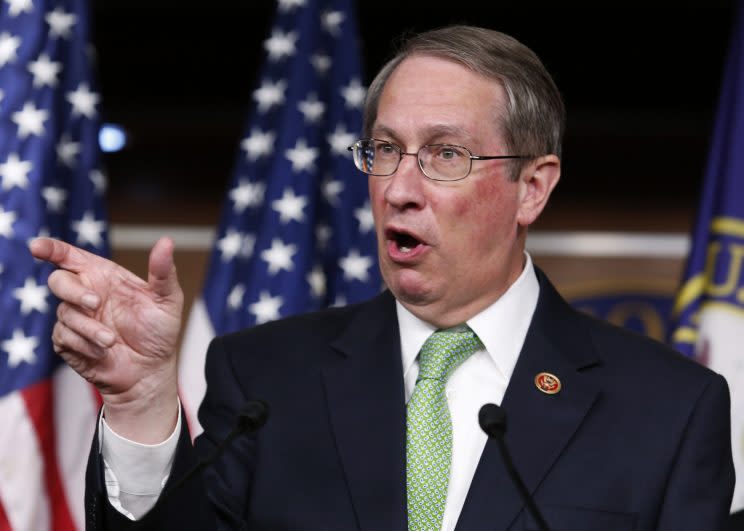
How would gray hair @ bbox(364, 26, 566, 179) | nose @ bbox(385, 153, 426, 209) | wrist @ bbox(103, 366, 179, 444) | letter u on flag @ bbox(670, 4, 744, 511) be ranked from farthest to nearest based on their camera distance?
1. letter u on flag @ bbox(670, 4, 744, 511)
2. gray hair @ bbox(364, 26, 566, 179)
3. nose @ bbox(385, 153, 426, 209)
4. wrist @ bbox(103, 366, 179, 444)

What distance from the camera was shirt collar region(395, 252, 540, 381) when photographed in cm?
173

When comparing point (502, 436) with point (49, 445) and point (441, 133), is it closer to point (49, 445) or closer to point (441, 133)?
point (441, 133)

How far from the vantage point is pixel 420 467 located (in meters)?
1.61

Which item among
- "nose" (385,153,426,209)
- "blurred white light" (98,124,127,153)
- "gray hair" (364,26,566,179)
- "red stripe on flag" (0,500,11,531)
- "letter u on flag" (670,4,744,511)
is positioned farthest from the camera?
"blurred white light" (98,124,127,153)

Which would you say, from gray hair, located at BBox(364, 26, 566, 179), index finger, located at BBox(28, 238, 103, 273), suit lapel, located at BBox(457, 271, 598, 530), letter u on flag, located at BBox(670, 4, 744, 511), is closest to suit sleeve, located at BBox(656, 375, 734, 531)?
suit lapel, located at BBox(457, 271, 598, 530)

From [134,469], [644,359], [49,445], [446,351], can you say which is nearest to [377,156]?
[446,351]

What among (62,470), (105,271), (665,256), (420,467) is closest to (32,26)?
(62,470)

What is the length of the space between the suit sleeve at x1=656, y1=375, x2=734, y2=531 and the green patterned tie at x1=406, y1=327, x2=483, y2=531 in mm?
353

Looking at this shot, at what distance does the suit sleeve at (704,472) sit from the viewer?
156 centimetres

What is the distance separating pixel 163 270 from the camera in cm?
136

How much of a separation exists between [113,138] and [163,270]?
8.79 feet

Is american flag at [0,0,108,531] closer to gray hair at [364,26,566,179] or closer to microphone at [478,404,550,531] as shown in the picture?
gray hair at [364,26,566,179]

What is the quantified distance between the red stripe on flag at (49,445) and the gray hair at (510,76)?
1175 millimetres

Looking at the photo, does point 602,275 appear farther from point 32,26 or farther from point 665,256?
point 32,26
